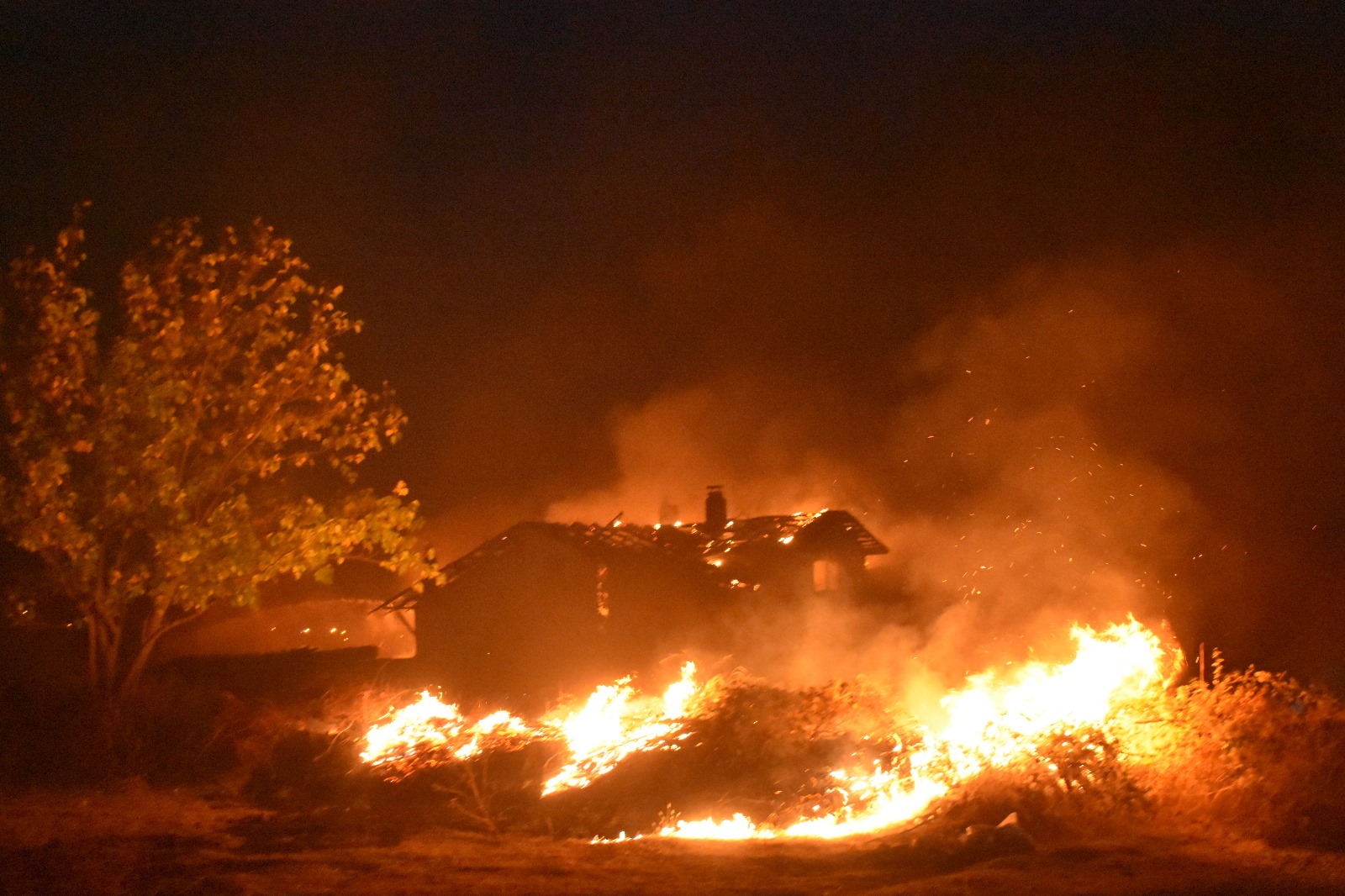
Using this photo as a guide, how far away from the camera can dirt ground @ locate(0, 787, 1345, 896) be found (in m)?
11.0

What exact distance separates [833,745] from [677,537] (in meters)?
15.6

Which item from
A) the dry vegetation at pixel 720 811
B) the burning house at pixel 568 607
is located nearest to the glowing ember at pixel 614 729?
the dry vegetation at pixel 720 811

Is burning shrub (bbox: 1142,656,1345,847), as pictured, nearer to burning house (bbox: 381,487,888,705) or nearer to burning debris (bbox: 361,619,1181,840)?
burning debris (bbox: 361,619,1181,840)

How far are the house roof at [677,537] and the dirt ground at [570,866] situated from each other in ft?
41.6

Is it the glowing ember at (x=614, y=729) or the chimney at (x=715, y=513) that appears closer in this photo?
the glowing ember at (x=614, y=729)

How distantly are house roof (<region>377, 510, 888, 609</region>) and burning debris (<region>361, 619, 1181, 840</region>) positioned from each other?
9.95 m

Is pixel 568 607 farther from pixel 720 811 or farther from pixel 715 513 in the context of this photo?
pixel 720 811

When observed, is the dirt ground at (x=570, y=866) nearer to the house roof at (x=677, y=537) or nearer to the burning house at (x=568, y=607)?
the house roof at (x=677, y=537)

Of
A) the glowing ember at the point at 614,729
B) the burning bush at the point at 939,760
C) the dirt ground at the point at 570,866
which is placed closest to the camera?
the dirt ground at the point at 570,866

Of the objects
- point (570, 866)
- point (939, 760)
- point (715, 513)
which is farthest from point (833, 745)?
point (715, 513)

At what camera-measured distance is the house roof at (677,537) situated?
28625 mm

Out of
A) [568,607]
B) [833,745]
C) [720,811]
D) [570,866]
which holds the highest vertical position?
[568,607]

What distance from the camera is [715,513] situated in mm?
33188

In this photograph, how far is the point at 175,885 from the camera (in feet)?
36.6
